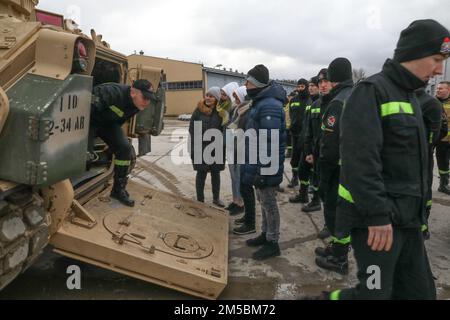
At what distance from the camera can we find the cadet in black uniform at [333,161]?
11.1 ft

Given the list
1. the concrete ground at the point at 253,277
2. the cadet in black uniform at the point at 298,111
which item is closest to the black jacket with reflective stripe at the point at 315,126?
the concrete ground at the point at 253,277

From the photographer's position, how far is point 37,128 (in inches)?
84.0

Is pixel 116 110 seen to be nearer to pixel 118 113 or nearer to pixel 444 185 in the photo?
pixel 118 113

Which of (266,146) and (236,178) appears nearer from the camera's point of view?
(266,146)

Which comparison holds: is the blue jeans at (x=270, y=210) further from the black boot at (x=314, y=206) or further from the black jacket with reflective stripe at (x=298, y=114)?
the black jacket with reflective stripe at (x=298, y=114)

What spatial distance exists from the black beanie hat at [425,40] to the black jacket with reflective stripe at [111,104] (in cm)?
265

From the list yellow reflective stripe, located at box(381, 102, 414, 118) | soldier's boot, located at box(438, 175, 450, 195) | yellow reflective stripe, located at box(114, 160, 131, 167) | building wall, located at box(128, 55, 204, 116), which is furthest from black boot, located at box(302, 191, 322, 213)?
building wall, located at box(128, 55, 204, 116)

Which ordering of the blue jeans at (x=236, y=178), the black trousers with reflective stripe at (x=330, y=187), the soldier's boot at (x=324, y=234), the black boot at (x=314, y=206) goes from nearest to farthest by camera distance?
the black trousers with reflective stripe at (x=330, y=187) → the soldier's boot at (x=324, y=234) → the blue jeans at (x=236, y=178) → the black boot at (x=314, y=206)

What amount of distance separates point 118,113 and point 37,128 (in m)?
1.73

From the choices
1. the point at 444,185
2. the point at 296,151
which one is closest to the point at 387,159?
the point at 296,151

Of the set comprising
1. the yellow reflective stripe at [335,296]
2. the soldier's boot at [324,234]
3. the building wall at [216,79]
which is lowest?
the soldier's boot at [324,234]

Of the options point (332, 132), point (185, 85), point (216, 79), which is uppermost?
point (216, 79)

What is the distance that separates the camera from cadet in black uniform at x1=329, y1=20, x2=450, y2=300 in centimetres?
193

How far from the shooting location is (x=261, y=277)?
3.44 meters
